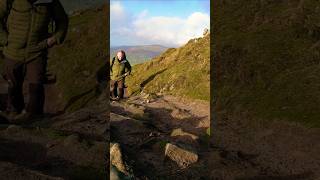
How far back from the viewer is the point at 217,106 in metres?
20.1

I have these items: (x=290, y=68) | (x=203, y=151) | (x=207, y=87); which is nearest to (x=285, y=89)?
(x=290, y=68)

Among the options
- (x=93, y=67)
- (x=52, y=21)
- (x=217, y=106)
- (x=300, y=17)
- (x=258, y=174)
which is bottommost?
(x=258, y=174)

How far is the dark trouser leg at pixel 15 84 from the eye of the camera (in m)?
9.66

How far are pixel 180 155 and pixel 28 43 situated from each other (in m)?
5.24

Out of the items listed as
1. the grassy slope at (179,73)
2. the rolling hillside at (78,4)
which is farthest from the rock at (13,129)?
the grassy slope at (179,73)

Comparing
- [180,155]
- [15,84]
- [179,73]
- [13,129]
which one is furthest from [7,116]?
[179,73]

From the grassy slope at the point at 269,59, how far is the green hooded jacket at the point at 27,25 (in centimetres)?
988

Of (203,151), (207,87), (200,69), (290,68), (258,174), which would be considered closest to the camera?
(258,174)

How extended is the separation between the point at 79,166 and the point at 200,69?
1766 cm

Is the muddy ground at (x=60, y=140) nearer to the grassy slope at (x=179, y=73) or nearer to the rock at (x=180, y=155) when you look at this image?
the rock at (x=180, y=155)

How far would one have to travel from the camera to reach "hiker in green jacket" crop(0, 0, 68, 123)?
31.0 feet

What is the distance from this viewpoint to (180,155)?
1248 cm

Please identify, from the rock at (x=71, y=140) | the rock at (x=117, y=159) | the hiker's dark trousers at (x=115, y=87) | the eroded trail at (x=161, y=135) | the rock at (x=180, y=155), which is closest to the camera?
the rock at (x=71, y=140)

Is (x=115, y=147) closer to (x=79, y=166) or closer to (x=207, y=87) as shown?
(x=79, y=166)
